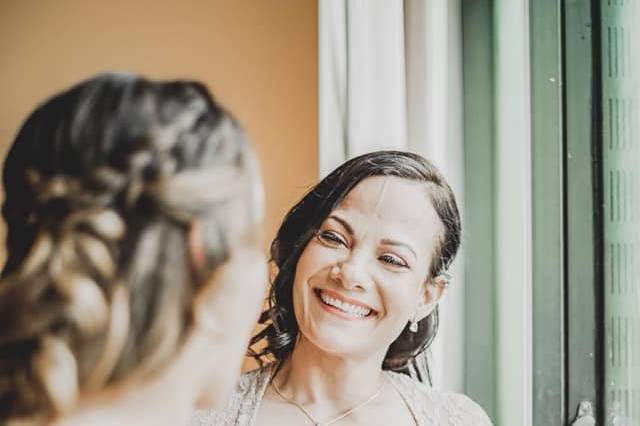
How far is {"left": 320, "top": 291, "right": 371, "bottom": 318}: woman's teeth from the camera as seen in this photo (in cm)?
144

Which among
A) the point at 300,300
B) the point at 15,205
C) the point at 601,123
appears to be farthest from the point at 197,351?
the point at 601,123

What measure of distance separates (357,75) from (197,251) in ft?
4.50

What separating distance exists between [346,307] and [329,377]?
19 cm

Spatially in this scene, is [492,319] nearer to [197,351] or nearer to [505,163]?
[505,163]

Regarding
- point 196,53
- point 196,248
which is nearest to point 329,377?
point 196,248

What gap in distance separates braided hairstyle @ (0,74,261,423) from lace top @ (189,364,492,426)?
0.89m

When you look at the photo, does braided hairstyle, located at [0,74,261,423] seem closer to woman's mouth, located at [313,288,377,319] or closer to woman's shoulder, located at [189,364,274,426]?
woman's mouth, located at [313,288,377,319]

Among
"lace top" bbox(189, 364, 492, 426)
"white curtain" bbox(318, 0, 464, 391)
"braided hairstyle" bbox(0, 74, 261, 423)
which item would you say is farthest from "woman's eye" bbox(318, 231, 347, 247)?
"braided hairstyle" bbox(0, 74, 261, 423)

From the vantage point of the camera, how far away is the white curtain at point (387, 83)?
196 centimetres

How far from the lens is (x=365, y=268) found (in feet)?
4.77

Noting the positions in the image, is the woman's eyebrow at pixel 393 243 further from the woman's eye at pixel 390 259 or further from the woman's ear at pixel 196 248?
the woman's ear at pixel 196 248

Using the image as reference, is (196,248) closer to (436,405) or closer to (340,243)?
(340,243)

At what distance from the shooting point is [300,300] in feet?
4.89

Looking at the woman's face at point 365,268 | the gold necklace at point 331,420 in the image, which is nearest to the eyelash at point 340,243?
the woman's face at point 365,268
